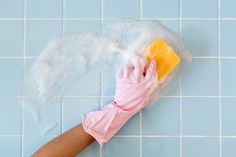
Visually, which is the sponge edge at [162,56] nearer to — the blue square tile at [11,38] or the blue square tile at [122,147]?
the blue square tile at [122,147]

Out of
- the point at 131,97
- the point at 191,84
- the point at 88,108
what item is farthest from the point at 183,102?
the point at 88,108

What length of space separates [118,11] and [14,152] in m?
0.54

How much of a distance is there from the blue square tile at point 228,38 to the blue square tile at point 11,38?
24.6 inches

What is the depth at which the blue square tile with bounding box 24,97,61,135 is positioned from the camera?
41.2 inches

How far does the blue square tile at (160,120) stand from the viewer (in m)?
1.04

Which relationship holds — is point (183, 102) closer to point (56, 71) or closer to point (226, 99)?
point (226, 99)

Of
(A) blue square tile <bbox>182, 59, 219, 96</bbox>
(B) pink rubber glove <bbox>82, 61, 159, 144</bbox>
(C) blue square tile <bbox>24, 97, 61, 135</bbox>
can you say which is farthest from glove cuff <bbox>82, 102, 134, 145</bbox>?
(A) blue square tile <bbox>182, 59, 219, 96</bbox>

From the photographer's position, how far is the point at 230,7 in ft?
3.49

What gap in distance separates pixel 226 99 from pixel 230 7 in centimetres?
29

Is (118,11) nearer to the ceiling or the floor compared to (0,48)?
nearer to the ceiling

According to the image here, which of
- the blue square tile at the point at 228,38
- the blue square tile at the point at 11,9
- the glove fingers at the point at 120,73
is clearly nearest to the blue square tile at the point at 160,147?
the glove fingers at the point at 120,73

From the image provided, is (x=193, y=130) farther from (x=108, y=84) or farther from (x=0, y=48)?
(x=0, y=48)

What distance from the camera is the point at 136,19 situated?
3.48 ft

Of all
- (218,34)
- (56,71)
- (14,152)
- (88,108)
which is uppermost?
(218,34)
